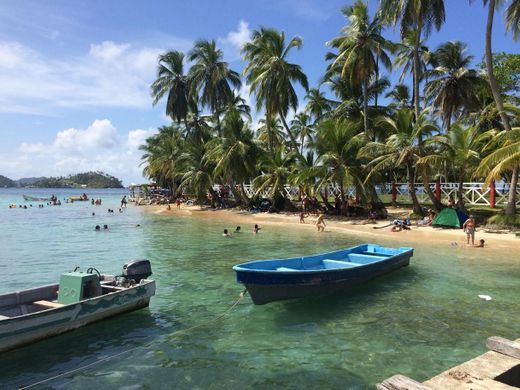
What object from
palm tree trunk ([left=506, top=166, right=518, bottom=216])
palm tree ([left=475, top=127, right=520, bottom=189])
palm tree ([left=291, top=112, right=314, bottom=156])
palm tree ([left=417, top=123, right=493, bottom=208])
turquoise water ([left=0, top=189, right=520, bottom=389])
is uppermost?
palm tree ([left=291, top=112, right=314, bottom=156])

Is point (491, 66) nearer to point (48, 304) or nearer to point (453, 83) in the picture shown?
point (453, 83)

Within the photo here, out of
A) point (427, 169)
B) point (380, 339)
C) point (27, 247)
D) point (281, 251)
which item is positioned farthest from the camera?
point (427, 169)

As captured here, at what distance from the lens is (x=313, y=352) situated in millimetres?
9086

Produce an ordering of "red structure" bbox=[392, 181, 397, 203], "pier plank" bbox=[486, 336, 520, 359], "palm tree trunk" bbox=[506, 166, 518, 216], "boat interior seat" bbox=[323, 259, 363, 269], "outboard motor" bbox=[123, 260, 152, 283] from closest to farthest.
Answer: "pier plank" bbox=[486, 336, 520, 359] → "outboard motor" bbox=[123, 260, 152, 283] → "boat interior seat" bbox=[323, 259, 363, 269] → "palm tree trunk" bbox=[506, 166, 518, 216] → "red structure" bbox=[392, 181, 397, 203]

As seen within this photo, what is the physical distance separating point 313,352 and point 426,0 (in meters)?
26.7

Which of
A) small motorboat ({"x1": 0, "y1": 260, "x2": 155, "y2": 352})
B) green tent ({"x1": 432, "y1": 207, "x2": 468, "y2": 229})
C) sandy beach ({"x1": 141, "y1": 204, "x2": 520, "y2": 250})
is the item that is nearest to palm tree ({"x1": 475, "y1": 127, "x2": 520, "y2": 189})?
sandy beach ({"x1": 141, "y1": 204, "x2": 520, "y2": 250})

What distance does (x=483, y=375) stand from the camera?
5449 millimetres

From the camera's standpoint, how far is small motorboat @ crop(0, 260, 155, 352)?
29.4 ft

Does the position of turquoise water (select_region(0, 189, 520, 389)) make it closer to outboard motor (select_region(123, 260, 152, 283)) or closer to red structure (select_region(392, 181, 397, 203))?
outboard motor (select_region(123, 260, 152, 283))

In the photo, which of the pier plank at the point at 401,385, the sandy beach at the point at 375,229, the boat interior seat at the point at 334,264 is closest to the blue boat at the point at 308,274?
the boat interior seat at the point at 334,264

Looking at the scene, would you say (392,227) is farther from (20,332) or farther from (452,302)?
(20,332)

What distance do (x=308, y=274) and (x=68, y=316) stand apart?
6130mm

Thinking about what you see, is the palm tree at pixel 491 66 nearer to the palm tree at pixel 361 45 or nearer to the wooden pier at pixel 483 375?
the palm tree at pixel 361 45

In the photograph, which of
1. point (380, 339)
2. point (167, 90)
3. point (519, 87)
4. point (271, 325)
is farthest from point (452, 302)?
point (167, 90)
